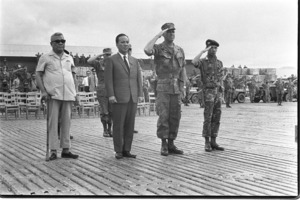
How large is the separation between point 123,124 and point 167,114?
700mm

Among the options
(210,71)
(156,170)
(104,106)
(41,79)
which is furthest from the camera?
(104,106)

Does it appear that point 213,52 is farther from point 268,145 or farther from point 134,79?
point 268,145

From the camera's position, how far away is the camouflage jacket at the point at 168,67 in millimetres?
6594

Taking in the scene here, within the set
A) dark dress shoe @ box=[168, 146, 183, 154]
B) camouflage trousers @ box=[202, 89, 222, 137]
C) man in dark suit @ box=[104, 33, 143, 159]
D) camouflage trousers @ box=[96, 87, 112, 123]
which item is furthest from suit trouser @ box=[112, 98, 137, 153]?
camouflage trousers @ box=[96, 87, 112, 123]

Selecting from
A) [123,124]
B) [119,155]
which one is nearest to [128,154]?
[119,155]

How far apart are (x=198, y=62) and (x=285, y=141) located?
7.62ft

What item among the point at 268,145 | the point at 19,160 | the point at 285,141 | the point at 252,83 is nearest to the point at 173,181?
the point at 19,160

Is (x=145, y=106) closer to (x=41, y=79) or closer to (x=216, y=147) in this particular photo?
(x=216, y=147)

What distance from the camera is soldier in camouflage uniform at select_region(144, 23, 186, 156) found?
6594 mm

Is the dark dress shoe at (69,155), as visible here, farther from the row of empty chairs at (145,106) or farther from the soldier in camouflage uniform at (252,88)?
the soldier in camouflage uniform at (252,88)

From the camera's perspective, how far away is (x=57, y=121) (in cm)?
630

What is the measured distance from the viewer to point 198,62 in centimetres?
681

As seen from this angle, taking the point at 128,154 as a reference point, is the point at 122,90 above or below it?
above

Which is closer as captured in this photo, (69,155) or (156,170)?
(156,170)
